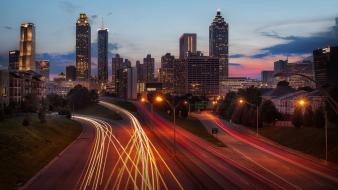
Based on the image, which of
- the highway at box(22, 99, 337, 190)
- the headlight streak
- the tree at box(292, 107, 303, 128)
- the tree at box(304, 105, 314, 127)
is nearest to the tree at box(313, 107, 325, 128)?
the tree at box(304, 105, 314, 127)

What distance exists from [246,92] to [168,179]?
84465 mm

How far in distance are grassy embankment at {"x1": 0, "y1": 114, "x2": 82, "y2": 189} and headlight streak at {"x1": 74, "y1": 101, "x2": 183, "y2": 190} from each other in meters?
5.24

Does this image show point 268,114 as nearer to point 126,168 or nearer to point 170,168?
point 170,168

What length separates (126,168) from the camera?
41750 mm

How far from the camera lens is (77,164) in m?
44.0

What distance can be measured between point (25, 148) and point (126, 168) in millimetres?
13364

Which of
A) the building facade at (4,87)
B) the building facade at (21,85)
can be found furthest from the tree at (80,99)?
the building facade at (4,87)

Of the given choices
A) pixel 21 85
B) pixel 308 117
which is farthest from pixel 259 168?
pixel 21 85

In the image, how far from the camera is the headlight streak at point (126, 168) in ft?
112

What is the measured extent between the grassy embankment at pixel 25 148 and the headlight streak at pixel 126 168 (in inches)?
Result: 206

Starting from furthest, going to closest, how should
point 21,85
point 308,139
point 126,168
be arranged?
point 21,85, point 308,139, point 126,168

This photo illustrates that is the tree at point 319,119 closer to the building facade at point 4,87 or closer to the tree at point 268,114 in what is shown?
the tree at point 268,114

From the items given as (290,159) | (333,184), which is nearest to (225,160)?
(290,159)

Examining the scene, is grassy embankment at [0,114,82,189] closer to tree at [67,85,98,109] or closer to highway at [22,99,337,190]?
highway at [22,99,337,190]
